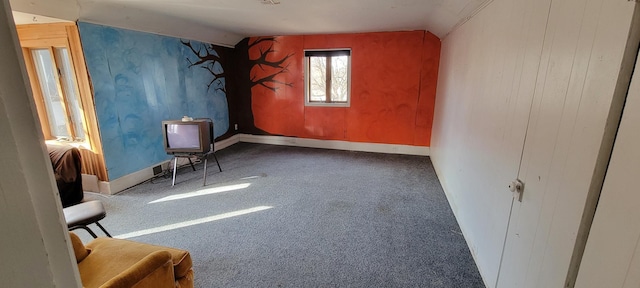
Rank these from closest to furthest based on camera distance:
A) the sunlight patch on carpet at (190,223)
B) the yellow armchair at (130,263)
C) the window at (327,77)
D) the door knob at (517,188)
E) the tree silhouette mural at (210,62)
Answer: the yellow armchair at (130,263), the door knob at (517,188), the sunlight patch on carpet at (190,223), the tree silhouette mural at (210,62), the window at (327,77)

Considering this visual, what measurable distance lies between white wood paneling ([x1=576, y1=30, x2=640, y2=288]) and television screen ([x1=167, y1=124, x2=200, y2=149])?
12.4 feet

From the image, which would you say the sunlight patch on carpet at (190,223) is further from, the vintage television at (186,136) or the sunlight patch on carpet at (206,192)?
the vintage television at (186,136)

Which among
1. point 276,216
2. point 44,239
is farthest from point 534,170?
point 276,216

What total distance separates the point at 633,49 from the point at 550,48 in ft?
1.65

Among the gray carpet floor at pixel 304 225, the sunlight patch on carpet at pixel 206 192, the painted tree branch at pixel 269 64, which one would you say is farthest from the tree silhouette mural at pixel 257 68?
the sunlight patch on carpet at pixel 206 192

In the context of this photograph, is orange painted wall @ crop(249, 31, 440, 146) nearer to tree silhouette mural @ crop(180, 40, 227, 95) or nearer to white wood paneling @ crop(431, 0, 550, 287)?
tree silhouette mural @ crop(180, 40, 227, 95)

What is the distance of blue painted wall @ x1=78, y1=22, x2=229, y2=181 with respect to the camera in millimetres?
3270

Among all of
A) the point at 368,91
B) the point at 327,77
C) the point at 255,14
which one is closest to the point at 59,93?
the point at 255,14

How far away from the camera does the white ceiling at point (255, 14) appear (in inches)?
111

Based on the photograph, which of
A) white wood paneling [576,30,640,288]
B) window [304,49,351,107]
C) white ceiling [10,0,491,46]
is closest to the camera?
white wood paneling [576,30,640,288]

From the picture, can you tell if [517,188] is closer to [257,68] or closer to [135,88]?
[135,88]

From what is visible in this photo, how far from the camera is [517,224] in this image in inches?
61.1

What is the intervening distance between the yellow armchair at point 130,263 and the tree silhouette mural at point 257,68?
430cm

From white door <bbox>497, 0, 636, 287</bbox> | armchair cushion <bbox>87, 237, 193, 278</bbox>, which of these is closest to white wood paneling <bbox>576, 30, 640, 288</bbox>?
white door <bbox>497, 0, 636, 287</bbox>
